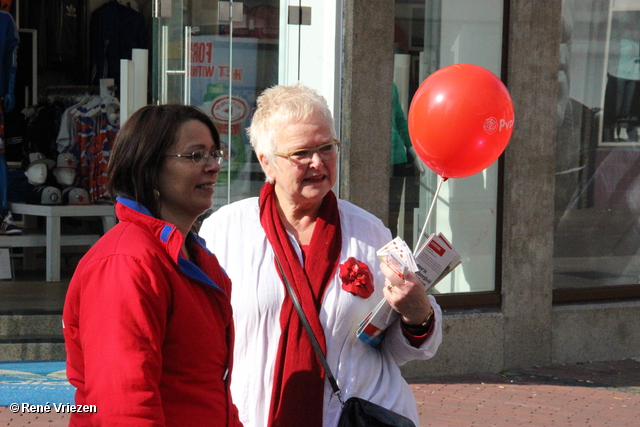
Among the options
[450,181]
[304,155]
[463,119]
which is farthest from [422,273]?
[450,181]

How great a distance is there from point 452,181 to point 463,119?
4.18 meters

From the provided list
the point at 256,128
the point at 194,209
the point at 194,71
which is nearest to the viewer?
the point at 194,209

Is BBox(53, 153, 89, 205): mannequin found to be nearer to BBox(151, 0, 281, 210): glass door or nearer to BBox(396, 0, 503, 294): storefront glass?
BBox(151, 0, 281, 210): glass door

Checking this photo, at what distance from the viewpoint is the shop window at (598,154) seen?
7801mm

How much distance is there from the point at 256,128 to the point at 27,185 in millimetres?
7389

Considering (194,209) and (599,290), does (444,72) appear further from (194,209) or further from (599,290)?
(599,290)

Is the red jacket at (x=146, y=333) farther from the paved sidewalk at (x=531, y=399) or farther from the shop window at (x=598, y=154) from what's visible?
the shop window at (x=598, y=154)

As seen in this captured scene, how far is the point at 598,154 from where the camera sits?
815cm

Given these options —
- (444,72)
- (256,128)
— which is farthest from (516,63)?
(256,128)

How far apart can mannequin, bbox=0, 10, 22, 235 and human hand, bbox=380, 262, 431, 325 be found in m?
7.18

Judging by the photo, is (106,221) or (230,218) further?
(106,221)

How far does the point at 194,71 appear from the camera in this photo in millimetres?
6629

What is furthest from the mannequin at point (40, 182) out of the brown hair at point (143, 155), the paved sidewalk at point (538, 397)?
the brown hair at point (143, 155)

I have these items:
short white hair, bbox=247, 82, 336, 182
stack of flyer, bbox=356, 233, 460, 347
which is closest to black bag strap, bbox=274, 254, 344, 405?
stack of flyer, bbox=356, 233, 460, 347
